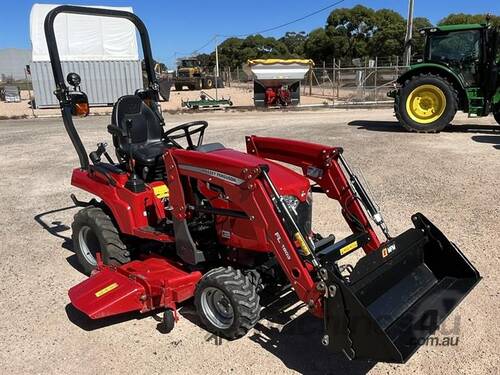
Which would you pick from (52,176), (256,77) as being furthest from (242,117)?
(52,176)

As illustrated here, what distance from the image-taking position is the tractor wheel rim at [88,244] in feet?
14.8

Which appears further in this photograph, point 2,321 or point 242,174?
point 2,321

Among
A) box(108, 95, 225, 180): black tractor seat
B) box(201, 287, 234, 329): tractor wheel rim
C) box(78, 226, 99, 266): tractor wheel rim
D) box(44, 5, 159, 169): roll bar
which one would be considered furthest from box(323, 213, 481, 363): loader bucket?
box(44, 5, 159, 169): roll bar

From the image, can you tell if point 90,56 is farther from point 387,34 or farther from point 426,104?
point 387,34

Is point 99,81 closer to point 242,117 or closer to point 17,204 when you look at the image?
point 242,117

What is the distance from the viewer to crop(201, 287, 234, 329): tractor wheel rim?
3.33m

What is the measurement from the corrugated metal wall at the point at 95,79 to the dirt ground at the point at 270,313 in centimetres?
1384

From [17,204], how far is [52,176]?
63.3 inches

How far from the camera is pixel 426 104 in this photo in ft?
37.8

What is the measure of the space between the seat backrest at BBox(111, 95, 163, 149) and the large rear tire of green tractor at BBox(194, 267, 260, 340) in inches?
64.5

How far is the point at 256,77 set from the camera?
1877 centimetres

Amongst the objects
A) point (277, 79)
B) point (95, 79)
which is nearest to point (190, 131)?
point (277, 79)

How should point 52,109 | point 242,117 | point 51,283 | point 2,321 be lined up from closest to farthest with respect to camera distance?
point 2,321, point 51,283, point 242,117, point 52,109

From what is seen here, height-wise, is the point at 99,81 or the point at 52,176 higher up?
the point at 99,81
